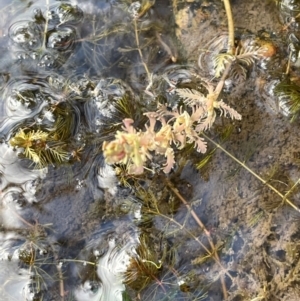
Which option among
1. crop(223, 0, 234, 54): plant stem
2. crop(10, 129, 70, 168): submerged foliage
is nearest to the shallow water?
crop(10, 129, 70, 168): submerged foliage

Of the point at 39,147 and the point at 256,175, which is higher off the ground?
the point at 39,147

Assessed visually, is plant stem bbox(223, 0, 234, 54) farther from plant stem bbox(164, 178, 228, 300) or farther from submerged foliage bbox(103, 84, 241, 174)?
plant stem bbox(164, 178, 228, 300)

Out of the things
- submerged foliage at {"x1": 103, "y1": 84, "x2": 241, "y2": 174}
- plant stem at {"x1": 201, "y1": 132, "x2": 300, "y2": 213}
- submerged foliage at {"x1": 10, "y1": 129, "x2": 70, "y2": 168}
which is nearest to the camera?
submerged foliage at {"x1": 103, "y1": 84, "x2": 241, "y2": 174}

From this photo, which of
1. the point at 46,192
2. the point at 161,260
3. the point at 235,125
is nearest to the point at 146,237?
the point at 161,260

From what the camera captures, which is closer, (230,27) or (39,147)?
(39,147)

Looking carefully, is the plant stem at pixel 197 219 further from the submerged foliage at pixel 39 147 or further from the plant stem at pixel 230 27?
the plant stem at pixel 230 27

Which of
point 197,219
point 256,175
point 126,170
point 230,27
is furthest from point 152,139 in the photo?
point 230,27

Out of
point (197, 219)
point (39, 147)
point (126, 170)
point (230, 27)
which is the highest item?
point (230, 27)

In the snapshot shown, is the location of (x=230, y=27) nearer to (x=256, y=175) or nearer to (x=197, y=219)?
(x=256, y=175)

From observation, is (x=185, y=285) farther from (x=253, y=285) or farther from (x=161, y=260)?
(x=253, y=285)
